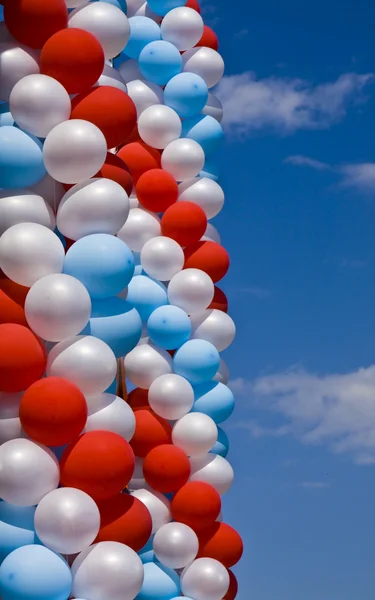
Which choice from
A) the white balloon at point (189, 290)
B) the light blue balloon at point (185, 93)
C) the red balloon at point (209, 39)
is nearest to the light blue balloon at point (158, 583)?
the white balloon at point (189, 290)

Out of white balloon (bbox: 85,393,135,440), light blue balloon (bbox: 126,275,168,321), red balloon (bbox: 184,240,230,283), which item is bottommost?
white balloon (bbox: 85,393,135,440)

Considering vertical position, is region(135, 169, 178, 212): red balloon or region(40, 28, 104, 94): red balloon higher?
region(135, 169, 178, 212): red balloon

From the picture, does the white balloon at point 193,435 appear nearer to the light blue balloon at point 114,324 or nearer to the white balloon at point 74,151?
the light blue balloon at point 114,324

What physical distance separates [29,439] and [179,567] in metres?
1.47

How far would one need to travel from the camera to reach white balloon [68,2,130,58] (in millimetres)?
4391

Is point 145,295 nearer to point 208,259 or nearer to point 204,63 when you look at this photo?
point 208,259

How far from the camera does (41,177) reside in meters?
4.15

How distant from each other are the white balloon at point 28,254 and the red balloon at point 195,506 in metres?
1.65

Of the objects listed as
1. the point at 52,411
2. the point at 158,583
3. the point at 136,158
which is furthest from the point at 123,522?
the point at 136,158

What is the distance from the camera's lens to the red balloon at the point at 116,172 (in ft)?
14.0

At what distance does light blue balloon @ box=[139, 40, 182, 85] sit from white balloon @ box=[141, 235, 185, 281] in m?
1.11

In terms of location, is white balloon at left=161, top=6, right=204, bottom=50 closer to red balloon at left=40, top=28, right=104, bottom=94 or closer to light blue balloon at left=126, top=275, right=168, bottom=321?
light blue balloon at left=126, top=275, right=168, bottom=321

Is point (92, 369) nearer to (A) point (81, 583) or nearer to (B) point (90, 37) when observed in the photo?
(A) point (81, 583)

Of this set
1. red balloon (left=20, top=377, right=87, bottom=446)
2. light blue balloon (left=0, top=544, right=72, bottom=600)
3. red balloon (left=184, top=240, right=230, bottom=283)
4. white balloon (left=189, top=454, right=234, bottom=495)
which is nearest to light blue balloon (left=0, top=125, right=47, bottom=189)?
red balloon (left=20, top=377, right=87, bottom=446)
